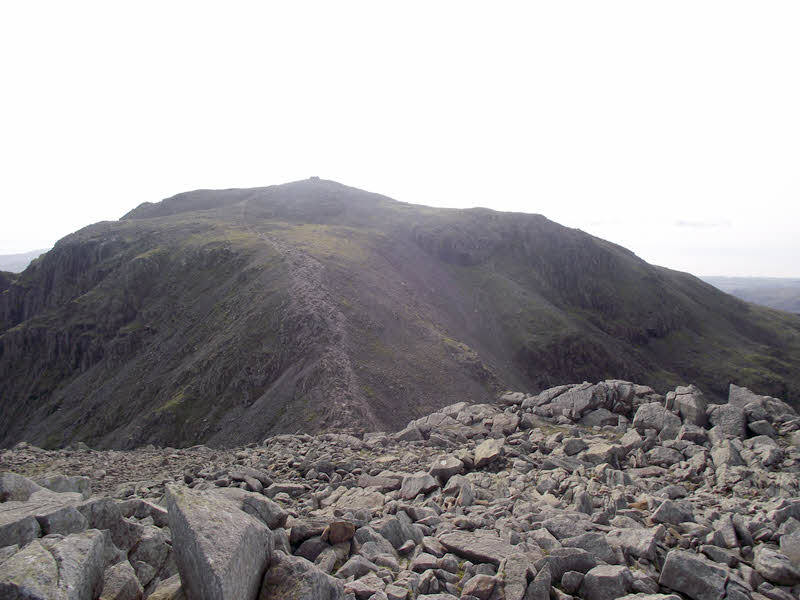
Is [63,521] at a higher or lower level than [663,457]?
higher

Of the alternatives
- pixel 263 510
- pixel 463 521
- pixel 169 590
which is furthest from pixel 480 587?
pixel 169 590

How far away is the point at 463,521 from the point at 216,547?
775 cm

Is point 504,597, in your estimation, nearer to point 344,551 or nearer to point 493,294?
point 344,551

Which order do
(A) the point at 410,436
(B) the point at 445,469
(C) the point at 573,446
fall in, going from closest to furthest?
(B) the point at 445,469
(C) the point at 573,446
(A) the point at 410,436

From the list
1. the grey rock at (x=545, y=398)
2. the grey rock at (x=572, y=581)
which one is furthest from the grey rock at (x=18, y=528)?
the grey rock at (x=545, y=398)

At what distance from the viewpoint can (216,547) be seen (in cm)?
858

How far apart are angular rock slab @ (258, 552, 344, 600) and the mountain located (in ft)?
99.3

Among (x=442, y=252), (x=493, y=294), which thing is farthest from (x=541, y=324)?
(x=442, y=252)

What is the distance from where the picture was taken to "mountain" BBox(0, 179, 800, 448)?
53156 mm

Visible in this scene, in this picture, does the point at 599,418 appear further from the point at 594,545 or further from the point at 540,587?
the point at 540,587

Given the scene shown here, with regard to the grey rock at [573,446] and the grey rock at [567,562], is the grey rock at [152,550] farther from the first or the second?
the grey rock at [573,446]

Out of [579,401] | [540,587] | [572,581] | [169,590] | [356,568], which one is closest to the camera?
[169,590]

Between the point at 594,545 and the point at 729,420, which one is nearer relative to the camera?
the point at 594,545

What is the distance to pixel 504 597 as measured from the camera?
10.3 meters
